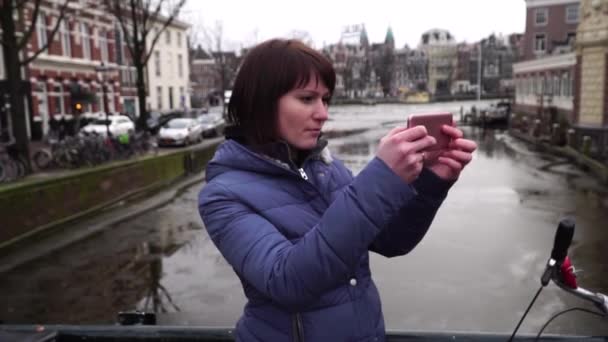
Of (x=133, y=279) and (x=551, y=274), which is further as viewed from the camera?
(x=133, y=279)

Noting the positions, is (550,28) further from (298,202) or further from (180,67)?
(298,202)

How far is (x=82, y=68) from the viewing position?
115 feet

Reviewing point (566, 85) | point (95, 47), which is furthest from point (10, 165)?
point (566, 85)

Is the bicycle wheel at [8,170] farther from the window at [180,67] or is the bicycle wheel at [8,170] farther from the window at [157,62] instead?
the window at [180,67]

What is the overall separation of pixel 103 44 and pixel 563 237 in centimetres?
4147

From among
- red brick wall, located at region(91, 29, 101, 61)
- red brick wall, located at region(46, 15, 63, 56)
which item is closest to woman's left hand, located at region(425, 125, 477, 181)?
red brick wall, located at region(46, 15, 63, 56)

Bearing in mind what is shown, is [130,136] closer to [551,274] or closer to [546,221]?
[546,221]

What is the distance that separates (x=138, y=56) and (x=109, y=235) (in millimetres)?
19673

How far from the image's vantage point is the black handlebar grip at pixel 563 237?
1596mm

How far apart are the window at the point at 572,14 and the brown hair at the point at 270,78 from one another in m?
54.6

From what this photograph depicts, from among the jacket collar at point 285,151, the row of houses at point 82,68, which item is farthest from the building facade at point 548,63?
the jacket collar at point 285,151

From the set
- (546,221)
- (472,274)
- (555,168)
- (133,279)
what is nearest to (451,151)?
(472,274)

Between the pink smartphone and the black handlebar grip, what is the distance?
50 centimetres

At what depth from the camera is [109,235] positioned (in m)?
9.97
